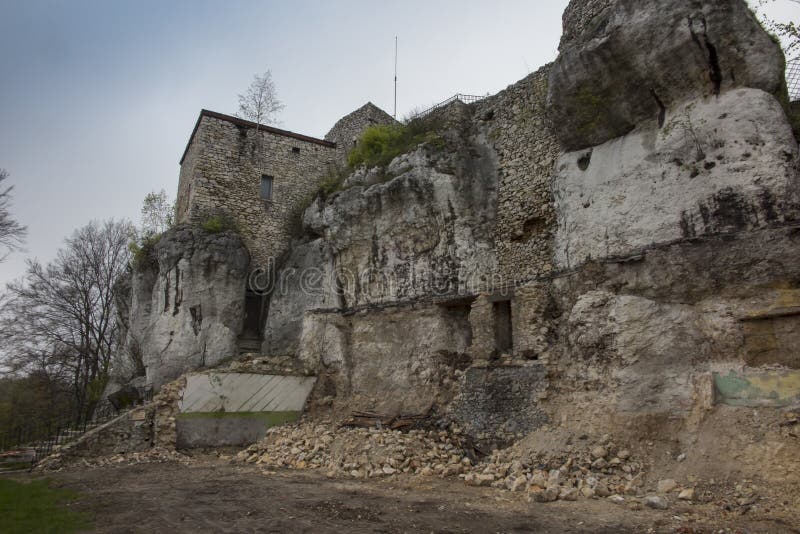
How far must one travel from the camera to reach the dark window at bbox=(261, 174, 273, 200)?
68.5 ft

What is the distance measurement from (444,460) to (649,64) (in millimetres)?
9235

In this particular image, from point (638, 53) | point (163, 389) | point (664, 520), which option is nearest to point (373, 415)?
point (163, 389)

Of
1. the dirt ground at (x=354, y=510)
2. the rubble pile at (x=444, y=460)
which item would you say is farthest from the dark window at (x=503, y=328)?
the dirt ground at (x=354, y=510)

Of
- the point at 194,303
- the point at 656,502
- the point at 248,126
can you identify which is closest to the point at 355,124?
the point at 248,126

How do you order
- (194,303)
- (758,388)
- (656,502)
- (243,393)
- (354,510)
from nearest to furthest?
(656,502) → (354,510) → (758,388) → (243,393) → (194,303)

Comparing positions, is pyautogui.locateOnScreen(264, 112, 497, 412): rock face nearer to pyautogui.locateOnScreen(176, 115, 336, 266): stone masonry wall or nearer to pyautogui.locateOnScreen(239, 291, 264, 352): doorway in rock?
pyautogui.locateOnScreen(239, 291, 264, 352): doorway in rock

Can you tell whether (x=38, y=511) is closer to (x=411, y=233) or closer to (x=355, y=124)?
(x=411, y=233)

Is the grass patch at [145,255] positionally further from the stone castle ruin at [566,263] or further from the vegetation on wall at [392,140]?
the vegetation on wall at [392,140]

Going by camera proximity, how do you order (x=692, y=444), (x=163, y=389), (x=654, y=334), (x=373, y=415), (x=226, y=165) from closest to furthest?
(x=692, y=444)
(x=654, y=334)
(x=373, y=415)
(x=163, y=389)
(x=226, y=165)

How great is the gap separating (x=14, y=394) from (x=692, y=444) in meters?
28.5

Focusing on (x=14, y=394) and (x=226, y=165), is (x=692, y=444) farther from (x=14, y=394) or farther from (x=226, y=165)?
(x=14, y=394)

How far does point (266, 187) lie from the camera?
2102 cm

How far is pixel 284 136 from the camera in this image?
22.0m

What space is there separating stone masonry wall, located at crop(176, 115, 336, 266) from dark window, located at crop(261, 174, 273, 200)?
0.15 meters
